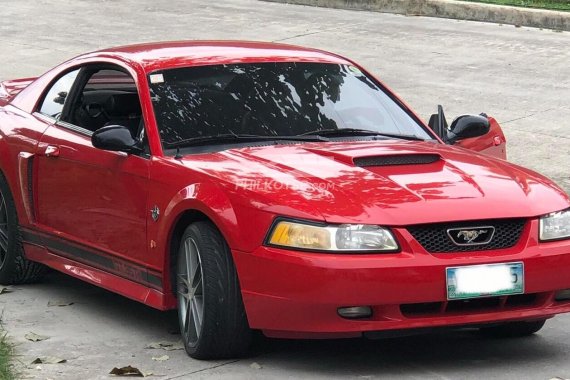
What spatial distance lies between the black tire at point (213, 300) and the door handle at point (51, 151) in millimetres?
1538

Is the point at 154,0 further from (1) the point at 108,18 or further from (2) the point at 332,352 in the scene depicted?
(2) the point at 332,352

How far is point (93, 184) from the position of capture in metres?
7.39

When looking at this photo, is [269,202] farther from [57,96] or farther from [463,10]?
[463,10]

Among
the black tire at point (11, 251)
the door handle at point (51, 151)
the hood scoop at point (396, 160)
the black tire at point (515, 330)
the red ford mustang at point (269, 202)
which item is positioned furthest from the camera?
the black tire at point (11, 251)

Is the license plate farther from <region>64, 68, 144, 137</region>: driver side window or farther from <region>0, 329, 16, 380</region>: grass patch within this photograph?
<region>64, 68, 144, 137</region>: driver side window

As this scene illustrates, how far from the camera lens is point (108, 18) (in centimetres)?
2111

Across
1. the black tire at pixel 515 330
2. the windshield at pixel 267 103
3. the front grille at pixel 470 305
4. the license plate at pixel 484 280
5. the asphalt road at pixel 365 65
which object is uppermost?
the windshield at pixel 267 103

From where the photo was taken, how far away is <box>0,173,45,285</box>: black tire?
8.38m

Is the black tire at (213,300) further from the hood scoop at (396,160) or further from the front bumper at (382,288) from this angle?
the hood scoop at (396,160)

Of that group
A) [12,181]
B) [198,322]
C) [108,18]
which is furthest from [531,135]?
[108,18]

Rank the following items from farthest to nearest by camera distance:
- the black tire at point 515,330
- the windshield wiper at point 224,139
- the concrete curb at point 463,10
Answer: the concrete curb at point 463,10
the windshield wiper at point 224,139
the black tire at point 515,330

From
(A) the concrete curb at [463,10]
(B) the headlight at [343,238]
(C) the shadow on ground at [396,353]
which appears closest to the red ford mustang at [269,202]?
(B) the headlight at [343,238]

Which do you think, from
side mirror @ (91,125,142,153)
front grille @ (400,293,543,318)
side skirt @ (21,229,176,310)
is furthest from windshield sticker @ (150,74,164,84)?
front grille @ (400,293,543,318)

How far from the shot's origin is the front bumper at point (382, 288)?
589 centimetres
